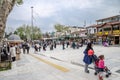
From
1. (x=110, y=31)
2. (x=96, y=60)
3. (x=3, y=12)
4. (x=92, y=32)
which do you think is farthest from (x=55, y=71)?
(x=92, y=32)

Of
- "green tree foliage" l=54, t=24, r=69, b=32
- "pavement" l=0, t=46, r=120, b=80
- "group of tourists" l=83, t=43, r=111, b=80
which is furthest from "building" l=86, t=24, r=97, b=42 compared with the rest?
"group of tourists" l=83, t=43, r=111, b=80

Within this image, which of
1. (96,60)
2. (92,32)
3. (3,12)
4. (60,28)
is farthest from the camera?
(60,28)

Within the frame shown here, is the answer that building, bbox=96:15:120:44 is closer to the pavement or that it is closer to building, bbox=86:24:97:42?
building, bbox=86:24:97:42

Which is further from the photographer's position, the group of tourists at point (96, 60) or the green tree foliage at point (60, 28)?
the green tree foliage at point (60, 28)

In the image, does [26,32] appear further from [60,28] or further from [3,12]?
[3,12]

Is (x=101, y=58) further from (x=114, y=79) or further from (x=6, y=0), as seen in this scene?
(x=6, y=0)

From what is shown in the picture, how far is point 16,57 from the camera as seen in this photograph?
24.8m

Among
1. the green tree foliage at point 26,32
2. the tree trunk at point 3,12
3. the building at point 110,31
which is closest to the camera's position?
the tree trunk at point 3,12

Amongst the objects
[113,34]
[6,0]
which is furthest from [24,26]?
[6,0]

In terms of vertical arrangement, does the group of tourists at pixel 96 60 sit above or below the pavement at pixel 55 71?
above

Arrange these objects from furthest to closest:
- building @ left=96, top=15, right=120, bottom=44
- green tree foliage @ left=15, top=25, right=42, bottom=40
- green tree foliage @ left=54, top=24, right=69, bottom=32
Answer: green tree foliage @ left=15, top=25, right=42, bottom=40, green tree foliage @ left=54, top=24, right=69, bottom=32, building @ left=96, top=15, right=120, bottom=44

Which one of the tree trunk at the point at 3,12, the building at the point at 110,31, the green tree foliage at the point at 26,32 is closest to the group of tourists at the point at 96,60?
the tree trunk at the point at 3,12

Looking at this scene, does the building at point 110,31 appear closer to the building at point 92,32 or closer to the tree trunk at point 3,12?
the building at point 92,32

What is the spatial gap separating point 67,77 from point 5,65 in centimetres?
644
